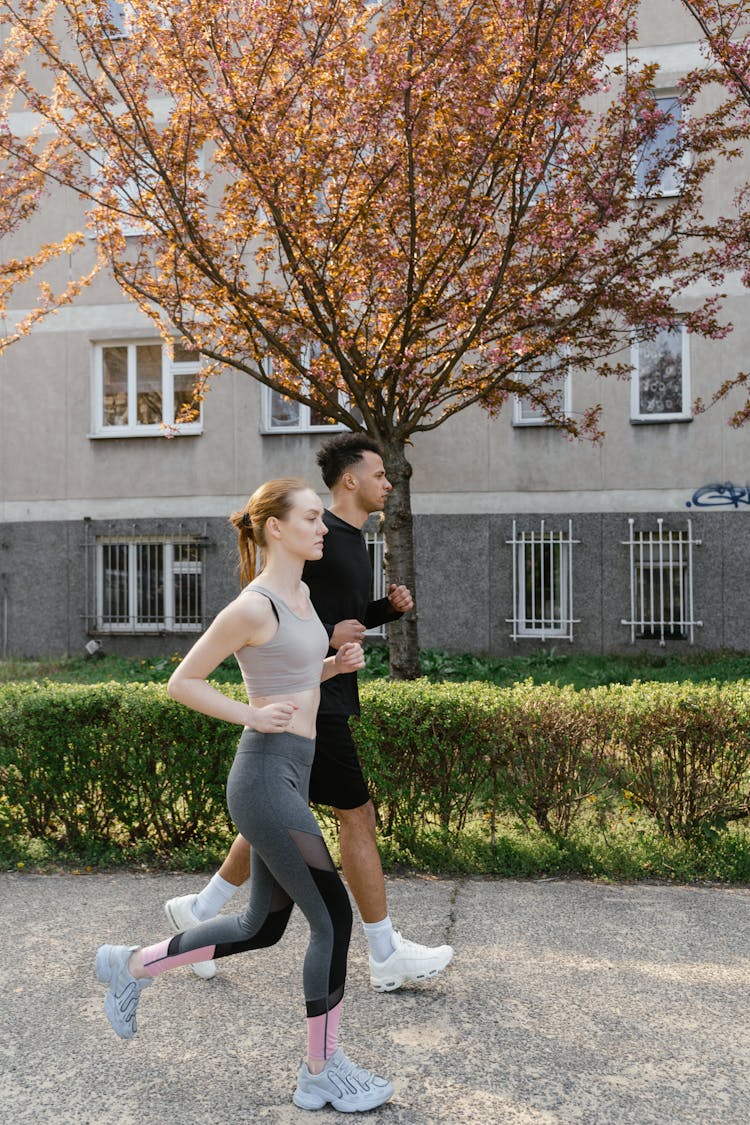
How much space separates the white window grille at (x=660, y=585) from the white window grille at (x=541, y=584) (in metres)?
0.90

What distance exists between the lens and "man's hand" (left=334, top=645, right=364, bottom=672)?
336 cm

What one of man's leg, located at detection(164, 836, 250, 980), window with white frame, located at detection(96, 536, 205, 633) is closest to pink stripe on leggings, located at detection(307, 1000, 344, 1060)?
man's leg, located at detection(164, 836, 250, 980)

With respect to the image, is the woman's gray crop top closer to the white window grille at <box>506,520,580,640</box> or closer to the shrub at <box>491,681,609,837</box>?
the shrub at <box>491,681,609,837</box>

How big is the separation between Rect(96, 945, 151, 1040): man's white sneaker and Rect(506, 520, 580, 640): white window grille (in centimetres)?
1239

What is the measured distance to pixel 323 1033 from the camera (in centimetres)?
294

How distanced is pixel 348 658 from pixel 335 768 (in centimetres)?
57

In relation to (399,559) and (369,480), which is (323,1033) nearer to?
(369,480)

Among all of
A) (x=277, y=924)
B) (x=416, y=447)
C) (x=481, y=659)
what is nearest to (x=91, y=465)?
(x=416, y=447)

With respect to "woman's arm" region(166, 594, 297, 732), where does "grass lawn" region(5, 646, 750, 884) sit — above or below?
below

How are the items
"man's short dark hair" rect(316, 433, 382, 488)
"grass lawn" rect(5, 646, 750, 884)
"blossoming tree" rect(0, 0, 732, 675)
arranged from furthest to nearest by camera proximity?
"blossoming tree" rect(0, 0, 732, 675), "grass lawn" rect(5, 646, 750, 884), "man's short dark hair" rect(316, 433, 382, 488)

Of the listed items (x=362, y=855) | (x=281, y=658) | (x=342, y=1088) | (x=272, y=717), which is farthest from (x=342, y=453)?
(x=342, y=1088)

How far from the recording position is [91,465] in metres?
16.8

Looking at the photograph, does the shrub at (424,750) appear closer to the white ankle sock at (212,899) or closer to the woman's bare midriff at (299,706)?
the white ankle sock at (212,899)

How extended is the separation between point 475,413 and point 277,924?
42.1 ft
